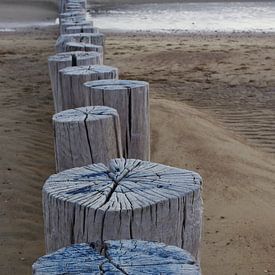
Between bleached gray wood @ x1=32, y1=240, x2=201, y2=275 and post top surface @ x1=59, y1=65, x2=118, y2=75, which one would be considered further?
post top surface @ x1=59, y1=65, x2=118, y2=75

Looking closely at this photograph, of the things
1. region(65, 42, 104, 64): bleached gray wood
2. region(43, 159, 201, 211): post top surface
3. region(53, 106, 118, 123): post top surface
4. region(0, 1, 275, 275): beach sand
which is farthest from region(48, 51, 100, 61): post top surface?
region(43, 159, 201, 211): post top surface

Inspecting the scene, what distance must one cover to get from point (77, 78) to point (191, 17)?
63.1 ft

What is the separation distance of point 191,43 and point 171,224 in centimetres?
1266

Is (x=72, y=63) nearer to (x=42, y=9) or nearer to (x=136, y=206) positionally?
(x=136, y=206)

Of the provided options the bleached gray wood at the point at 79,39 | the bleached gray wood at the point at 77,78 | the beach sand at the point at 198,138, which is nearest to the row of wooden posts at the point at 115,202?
the bleached gray wood at the point at 77,78

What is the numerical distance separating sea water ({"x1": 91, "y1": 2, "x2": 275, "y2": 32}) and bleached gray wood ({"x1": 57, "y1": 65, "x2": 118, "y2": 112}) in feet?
46.9

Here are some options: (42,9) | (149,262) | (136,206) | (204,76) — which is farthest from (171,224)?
(42,9)

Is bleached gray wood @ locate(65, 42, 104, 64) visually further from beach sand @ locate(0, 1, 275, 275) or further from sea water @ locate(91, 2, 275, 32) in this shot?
sea water @ locate(91, 2, 275, 32)

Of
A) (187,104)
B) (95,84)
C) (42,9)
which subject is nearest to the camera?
(95,84)

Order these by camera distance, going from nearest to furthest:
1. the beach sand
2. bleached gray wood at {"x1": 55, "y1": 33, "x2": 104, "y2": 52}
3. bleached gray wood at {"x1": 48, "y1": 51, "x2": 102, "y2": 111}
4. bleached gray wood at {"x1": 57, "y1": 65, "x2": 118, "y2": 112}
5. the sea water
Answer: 1. the beach sand
2. bleached gray wood at {"x1": 57, "y1": 65, "x2": 118, "y2": 112}
3. bleached gray wood at {"x1": 48, "y1": 51, "x2": 102, "y2": 111}
4. bleached gray wood at {"x1": 55, "y1": 33, "x2": 104, "y2": 52}
5. the sea water

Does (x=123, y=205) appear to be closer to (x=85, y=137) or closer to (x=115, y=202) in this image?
(x=115, y=202)

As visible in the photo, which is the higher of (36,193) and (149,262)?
(149,262)

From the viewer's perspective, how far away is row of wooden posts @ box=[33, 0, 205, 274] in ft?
6.46

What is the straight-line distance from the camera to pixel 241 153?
6.48 metres
